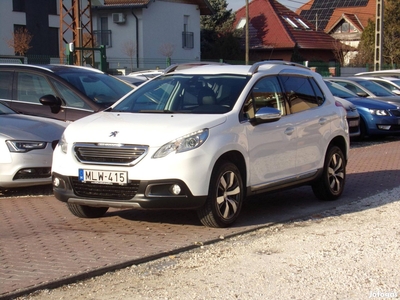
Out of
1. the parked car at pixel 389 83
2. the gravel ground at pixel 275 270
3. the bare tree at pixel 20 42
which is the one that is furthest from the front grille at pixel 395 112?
the bare tree at pixel 20 42

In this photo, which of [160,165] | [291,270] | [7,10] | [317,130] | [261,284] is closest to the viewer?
[261,284]

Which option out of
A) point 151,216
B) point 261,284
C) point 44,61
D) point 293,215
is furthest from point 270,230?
point 44,61

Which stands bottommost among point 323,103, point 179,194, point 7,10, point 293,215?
point 293,215

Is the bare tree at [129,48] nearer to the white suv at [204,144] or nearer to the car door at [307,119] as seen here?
the car door at [307,119]

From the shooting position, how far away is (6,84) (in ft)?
36.6

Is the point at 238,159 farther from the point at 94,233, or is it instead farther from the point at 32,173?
the point at 32,173

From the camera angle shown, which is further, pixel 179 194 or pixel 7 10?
pixel 7 10

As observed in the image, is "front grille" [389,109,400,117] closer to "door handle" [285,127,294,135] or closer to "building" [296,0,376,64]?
"door handle" [285,127,294,135]

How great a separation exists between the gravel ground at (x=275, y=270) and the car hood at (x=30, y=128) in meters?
3.49

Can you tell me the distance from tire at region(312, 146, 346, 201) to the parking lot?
0.41ft

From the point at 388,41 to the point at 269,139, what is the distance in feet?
164

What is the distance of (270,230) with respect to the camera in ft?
25.1

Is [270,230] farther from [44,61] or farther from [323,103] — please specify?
[44,61]

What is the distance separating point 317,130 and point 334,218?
1222 millimetres
